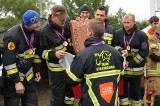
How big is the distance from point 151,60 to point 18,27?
3.01 m

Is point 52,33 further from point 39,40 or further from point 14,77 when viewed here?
point 14,77

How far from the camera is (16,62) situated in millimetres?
5125

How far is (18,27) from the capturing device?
5176mm

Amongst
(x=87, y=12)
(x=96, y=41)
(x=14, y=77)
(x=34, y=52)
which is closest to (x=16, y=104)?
(x=14, y=77)

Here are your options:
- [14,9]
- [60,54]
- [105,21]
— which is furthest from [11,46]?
[14,9]

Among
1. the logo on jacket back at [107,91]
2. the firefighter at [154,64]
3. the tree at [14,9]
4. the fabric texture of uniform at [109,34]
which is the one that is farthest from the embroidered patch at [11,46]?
the tree at [14,9]

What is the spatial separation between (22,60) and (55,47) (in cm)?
69

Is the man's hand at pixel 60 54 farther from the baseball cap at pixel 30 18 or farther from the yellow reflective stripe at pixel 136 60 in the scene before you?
the yellow reflective stripe at pixel 136 60

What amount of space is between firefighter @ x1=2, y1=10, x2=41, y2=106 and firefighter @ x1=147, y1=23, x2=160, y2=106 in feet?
8.05

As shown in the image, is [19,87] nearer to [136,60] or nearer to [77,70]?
[77,70]

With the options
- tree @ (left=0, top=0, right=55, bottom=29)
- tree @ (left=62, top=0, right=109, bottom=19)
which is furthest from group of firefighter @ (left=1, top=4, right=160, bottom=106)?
tree @ (left=62, top=0, right=109, bottom=19)

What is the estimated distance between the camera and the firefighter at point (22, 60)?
497 cm

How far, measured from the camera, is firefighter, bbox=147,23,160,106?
6527 millimetres

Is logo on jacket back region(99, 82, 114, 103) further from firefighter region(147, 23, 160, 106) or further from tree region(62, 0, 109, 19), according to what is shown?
tree region(62, 0, 109, 19)
